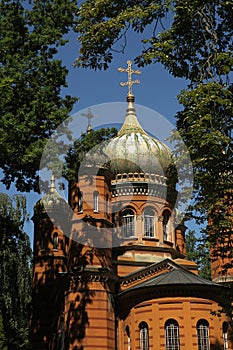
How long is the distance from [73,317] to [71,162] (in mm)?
8702

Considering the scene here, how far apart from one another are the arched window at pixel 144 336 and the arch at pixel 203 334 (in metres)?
2.30

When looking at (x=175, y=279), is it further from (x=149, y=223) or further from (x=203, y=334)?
(x=149, y=223)

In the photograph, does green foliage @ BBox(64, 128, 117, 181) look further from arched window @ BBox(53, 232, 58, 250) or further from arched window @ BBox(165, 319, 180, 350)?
arched window @ BBox(53, 232, 58, 250)

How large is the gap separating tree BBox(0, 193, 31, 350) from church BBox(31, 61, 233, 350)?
A: 0.67 metres

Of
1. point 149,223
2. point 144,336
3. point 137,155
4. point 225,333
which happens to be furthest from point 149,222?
point 225,333

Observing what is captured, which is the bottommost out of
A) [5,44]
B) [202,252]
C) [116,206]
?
[202,252]

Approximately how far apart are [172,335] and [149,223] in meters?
7.97

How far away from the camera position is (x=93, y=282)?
24625mm

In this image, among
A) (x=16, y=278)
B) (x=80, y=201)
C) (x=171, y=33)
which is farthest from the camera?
(x=16, y=278)

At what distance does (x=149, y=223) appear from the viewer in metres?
30.8

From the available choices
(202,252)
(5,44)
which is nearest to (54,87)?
(5,44)

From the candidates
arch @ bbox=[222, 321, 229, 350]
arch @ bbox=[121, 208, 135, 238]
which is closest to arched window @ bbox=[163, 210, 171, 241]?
arch @ bbox=[121, 208, 135, 238]

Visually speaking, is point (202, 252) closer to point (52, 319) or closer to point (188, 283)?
point (188, 283)

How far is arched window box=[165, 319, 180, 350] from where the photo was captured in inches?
940
